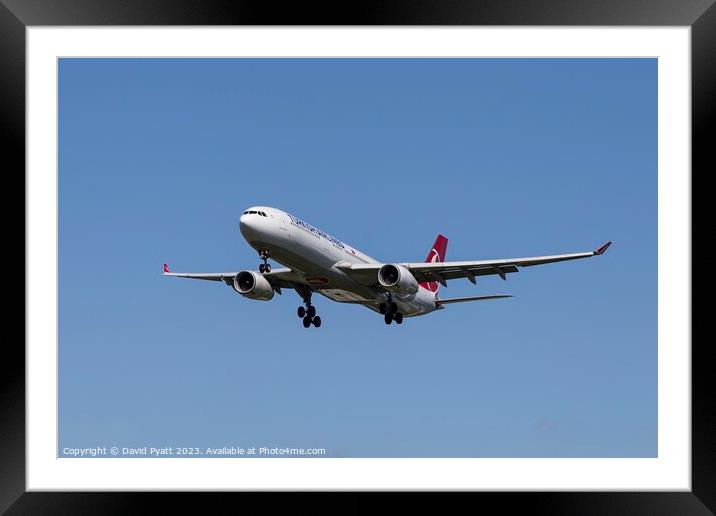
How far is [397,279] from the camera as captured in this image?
3192 centimetres

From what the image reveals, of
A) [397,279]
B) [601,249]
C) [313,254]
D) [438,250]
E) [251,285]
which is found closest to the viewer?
[601,249]

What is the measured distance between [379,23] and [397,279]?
17.1 meters

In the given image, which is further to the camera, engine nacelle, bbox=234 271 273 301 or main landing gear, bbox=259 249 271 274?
engine nacelle, bbox=234 271 273 301

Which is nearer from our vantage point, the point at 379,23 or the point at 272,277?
the point at 379,23

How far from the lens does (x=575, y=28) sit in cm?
1609

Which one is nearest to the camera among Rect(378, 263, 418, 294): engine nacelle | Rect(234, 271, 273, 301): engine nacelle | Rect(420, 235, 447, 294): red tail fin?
Rect(378, 263, 418, 294): engine nacelle

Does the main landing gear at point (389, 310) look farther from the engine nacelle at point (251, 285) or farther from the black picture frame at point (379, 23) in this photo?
the black picture frame at point (379, 23)

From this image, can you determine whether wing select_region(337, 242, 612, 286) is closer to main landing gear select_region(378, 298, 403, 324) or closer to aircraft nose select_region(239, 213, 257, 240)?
main landing gear select_region(378, 298, 403, 324)

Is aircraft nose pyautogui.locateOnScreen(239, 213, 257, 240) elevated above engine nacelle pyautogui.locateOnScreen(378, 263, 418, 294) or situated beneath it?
elevated above

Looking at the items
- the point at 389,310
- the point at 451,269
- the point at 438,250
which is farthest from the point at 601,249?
the point at 438,250

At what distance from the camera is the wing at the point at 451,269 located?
29.6 meters

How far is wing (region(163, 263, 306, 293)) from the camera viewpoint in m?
33.7

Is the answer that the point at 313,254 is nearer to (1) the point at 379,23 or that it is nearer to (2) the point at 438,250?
(2) the point at 438,250

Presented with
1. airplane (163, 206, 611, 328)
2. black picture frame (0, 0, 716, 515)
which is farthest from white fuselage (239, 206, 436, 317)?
black picture frame (0, 0, 716, 515)
